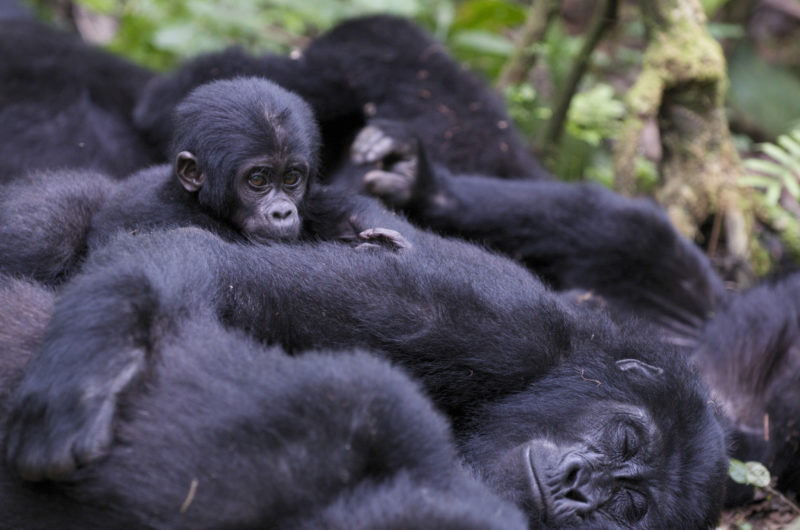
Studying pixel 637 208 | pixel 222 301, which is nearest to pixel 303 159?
pixel 222 301

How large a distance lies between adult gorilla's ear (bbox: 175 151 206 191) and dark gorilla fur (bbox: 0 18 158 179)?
1472 millimetres

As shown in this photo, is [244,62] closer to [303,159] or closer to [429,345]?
[303,159]

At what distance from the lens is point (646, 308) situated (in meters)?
4.43

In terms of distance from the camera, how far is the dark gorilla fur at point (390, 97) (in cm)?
474

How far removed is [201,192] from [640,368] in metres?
1.71

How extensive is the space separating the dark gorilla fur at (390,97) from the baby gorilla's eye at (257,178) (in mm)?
1673

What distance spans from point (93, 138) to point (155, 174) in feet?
5.32

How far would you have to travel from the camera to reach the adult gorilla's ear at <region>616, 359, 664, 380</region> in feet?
8.71

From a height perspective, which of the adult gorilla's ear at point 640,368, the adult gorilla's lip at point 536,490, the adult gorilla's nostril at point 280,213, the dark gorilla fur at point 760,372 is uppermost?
the adult gorilla's nostril at point 280,213

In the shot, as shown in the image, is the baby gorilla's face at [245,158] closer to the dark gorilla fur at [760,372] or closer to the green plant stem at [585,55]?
the dark gorilla fur at [760,372]

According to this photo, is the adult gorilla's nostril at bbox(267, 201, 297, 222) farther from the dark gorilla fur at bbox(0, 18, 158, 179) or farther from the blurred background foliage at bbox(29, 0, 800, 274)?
the blurred background foliage at bbox(29, 0, 800, 274)

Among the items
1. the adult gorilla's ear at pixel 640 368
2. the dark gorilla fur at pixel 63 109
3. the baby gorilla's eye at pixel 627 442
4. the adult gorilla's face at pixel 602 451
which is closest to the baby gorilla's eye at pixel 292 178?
the adult gorilla's face at pixel 602 451

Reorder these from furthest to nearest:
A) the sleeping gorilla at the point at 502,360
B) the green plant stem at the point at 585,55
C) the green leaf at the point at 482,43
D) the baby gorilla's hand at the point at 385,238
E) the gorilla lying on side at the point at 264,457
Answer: the green leaf at the point at 482,43, the green plant stem at the point at 585,55, the baby gorilla's hand at the point at 385,238, the sleeping gorilla at the point at 502,360, the gorilla lying on side at the point at 264,457

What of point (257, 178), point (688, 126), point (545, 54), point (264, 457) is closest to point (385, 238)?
point (257, 178)
